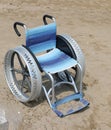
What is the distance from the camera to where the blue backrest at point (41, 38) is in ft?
15.6

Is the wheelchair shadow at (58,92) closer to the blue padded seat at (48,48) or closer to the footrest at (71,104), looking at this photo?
the footrest at (71,104)

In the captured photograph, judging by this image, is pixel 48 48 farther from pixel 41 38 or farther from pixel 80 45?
pixel 80 45

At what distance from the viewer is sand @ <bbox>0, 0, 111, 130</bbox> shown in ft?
14.8

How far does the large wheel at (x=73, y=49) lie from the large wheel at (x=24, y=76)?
0.62 metres

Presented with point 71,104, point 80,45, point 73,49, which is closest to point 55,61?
point 73,49

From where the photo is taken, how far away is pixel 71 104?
4820 mm

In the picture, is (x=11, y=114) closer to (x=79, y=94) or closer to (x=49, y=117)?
(x=49, y=117)

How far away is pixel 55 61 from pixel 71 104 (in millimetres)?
612

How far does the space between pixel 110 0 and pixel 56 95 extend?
4878 mm

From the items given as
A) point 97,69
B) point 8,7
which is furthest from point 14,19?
point 97,69

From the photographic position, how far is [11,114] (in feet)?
15.0

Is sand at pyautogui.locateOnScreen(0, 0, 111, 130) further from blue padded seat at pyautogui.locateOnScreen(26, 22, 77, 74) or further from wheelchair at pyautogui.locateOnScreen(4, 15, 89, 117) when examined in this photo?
blue padded seat at pyautogui.locateOnScreen(26, 22, 77, 74)

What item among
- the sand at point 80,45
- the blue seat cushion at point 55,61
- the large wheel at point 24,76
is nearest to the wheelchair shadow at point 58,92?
the sand at point 80,45

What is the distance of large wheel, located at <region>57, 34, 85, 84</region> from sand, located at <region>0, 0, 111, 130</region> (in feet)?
1.47
